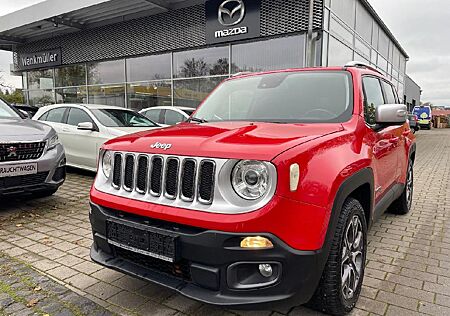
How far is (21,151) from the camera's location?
4461mm

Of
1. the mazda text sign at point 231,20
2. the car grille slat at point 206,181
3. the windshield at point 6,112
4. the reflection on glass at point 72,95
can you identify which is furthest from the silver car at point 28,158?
the reflection on glass at point 72,95

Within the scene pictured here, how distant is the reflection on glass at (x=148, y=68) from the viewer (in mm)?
14211

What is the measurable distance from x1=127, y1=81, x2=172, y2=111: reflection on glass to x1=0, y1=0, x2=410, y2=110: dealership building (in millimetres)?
40

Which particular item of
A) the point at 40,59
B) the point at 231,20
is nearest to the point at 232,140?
the point at 231,20

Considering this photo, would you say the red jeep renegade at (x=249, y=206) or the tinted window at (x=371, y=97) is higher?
the tinted window at (x=371, y=97)

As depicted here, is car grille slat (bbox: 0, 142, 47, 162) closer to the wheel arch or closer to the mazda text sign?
the wheel arch

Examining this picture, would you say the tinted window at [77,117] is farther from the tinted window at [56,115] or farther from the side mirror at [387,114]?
the side mirror at [387,114]

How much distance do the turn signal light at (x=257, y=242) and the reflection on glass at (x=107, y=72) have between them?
15.1m

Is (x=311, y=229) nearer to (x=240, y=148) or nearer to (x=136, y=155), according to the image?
(x=240, y=148)

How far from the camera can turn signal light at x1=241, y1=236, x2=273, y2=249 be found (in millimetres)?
1868

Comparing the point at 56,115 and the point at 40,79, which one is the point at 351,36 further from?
the point at 40,79

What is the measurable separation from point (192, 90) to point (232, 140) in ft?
Answer: 37.6

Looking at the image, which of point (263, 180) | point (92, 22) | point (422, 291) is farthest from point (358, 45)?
point (263, 180)

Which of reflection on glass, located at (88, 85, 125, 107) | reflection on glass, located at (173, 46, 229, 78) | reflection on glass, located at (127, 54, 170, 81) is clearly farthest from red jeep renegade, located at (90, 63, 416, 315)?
reflection on glass, located at (88, 85, 125, 107)
